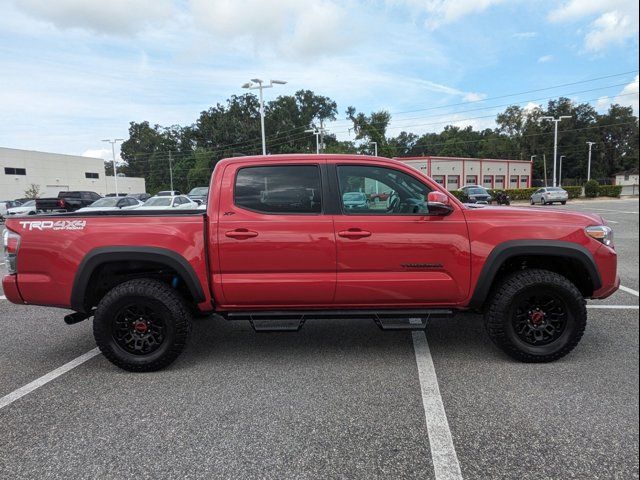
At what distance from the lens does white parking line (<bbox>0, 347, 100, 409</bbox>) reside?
342 centimetres

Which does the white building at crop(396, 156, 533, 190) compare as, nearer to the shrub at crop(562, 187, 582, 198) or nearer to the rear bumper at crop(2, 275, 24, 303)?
the shrub at crop(562, 187, 582, 198)

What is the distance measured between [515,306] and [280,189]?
2317 mm

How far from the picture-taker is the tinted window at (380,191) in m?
3.84

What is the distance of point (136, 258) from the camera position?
3.71 m

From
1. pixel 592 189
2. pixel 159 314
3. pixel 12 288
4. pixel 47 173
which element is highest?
pixel 47 173

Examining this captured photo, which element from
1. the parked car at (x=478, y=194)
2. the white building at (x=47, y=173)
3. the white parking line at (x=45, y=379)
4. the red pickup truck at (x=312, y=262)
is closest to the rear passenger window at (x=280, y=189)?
the red pickup truck at (x=312, y=262)

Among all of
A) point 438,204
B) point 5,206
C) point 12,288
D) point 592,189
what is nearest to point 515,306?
point 438,204

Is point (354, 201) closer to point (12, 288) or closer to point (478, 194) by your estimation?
point (12, 288)

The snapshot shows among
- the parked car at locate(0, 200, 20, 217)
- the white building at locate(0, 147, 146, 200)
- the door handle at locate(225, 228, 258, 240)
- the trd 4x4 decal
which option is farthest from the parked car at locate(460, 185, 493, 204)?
the white building at locate(0, 147, 146, 200)

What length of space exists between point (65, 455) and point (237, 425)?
1047 millimetres

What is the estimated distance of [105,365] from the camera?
407cm

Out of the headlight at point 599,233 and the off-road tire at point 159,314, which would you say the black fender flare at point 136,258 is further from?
the headlight at point 599,233

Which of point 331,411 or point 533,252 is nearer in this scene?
point 331,411

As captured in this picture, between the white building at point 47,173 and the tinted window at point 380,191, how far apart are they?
49182mm
